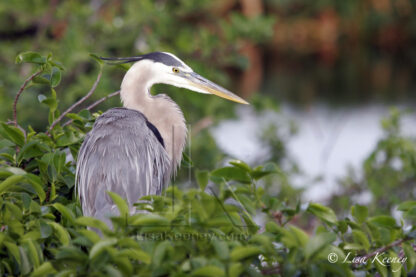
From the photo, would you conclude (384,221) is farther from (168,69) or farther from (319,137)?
(319,137)

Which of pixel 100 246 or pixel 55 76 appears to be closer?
pixel 100 246

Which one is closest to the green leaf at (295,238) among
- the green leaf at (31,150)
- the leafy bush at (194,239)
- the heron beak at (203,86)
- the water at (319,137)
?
the leafy bush at (194,239)

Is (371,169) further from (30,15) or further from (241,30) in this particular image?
(30,15)

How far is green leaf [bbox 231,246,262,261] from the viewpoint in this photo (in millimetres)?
1236

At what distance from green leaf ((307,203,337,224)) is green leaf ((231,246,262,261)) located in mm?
278

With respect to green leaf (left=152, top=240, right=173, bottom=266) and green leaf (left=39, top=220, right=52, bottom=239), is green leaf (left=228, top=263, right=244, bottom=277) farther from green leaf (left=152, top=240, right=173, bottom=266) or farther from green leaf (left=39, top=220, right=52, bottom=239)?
green leaf (left=39, top=220, right=52, bottom=239)

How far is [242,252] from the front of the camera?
4.08 ft

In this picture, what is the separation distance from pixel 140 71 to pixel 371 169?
10.6 feet

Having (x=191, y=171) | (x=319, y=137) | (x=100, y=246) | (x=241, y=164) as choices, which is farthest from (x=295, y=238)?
(x=319, y=137)

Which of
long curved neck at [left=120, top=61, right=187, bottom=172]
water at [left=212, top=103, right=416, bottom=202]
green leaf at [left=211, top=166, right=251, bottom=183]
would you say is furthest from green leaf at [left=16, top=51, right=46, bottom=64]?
water at [left=212, top=103, right=416, bottom=202]

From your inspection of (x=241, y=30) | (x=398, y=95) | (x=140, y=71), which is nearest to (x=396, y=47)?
(x=398, y=95)

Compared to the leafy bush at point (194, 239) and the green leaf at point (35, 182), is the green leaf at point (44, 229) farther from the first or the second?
the green leaf at point (35, 182)

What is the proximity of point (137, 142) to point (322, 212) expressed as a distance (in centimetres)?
97

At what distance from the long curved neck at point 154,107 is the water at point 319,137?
3.18 metres
